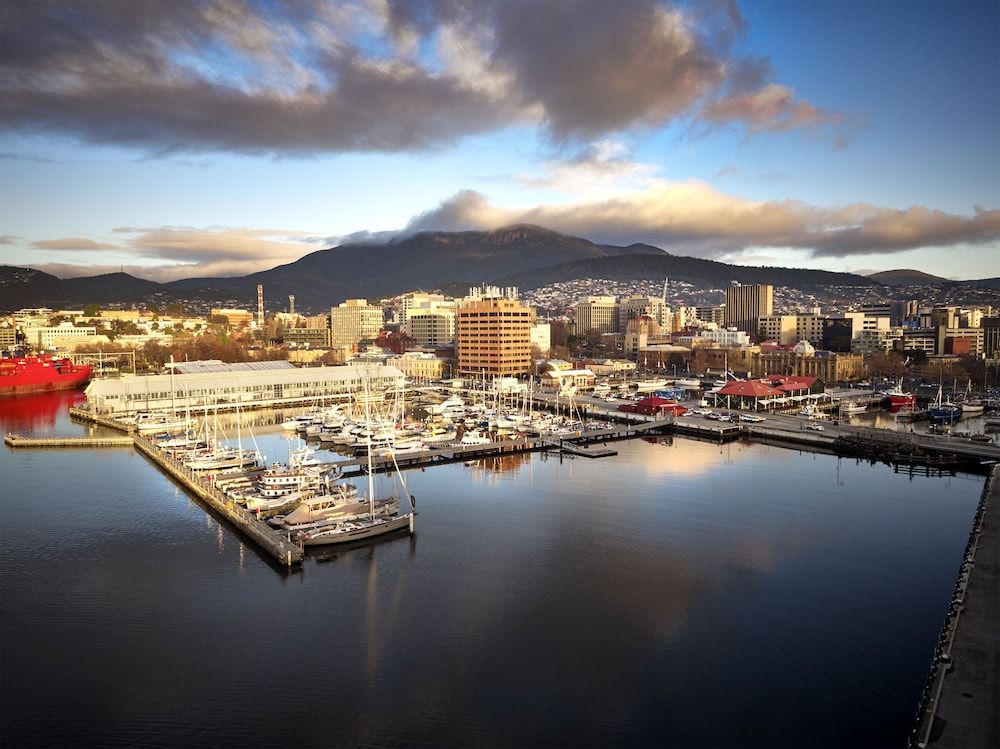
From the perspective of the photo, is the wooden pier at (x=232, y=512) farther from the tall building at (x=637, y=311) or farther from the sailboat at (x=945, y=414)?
the tall building at (x=637, y=311)

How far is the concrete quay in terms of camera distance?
683cm

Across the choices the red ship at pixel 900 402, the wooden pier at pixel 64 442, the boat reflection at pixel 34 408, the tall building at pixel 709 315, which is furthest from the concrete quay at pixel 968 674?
the tall building at pixel 709 315

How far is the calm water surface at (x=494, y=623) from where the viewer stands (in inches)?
319

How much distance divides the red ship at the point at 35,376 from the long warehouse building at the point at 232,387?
8.64m

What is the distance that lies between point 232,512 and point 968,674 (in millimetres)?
14013

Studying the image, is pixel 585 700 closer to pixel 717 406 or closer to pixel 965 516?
pixel 965 516

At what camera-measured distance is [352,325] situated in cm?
7706

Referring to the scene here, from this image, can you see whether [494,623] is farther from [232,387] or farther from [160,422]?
[232,387]

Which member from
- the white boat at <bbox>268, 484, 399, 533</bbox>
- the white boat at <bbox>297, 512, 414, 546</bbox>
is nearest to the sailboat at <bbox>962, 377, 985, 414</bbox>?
the white boat at <bbox>268, 484, 399, 533</bbox>

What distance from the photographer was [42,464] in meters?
21.9

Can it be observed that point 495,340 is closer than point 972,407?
No

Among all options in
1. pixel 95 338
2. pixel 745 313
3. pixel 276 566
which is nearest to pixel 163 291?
pixel 95 338

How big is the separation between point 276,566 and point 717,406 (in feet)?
88.7

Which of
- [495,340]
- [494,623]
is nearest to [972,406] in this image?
[495,340]
